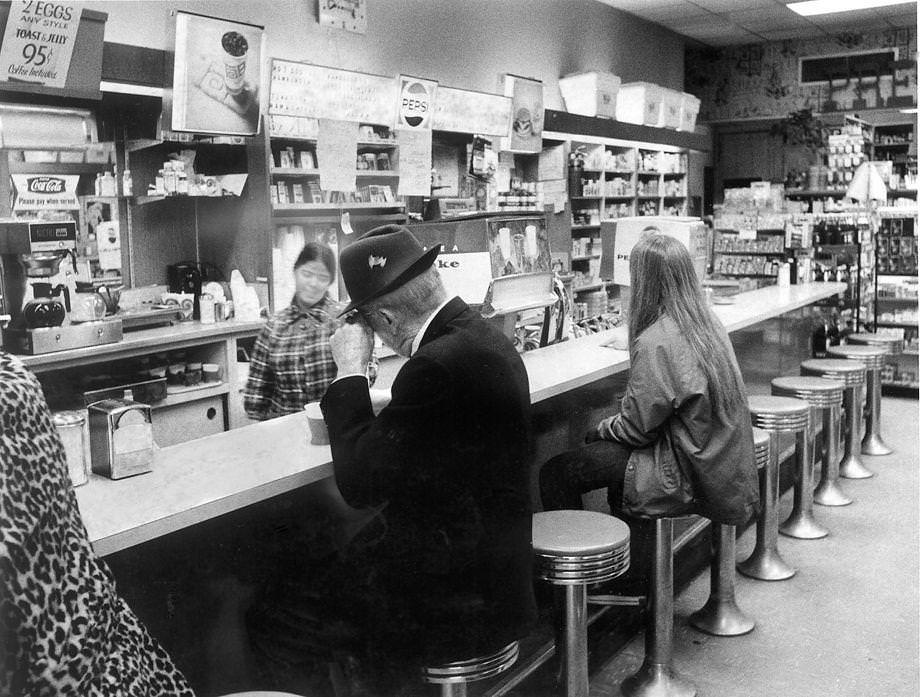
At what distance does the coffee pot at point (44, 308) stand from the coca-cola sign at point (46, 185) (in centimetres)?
87

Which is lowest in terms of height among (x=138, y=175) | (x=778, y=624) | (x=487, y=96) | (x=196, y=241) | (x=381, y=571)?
(x=778, y=624)

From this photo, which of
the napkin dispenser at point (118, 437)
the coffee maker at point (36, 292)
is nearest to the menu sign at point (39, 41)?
the coffee maker at point (36, 292)

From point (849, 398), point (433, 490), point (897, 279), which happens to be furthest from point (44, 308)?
point (897, 279)

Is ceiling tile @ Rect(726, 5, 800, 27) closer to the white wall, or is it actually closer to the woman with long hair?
the white wall

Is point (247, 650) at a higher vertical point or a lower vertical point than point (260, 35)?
lower

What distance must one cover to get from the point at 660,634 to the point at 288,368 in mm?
1970

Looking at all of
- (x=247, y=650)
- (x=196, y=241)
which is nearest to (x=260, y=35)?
(x=196, y=241)

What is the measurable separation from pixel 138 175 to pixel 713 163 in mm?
9570

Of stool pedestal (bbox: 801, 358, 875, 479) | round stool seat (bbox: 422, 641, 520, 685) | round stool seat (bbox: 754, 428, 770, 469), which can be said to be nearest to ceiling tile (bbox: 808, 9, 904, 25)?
stool pedestal (bbox: 801, 358, 875, 479)

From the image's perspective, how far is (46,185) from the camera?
5.39 meters

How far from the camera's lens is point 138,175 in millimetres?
5965

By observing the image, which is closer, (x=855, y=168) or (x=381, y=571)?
(x=381, y=571)

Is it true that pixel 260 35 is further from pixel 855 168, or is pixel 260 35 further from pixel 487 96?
pixel 855 168

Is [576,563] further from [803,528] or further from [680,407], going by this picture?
[803,528]
